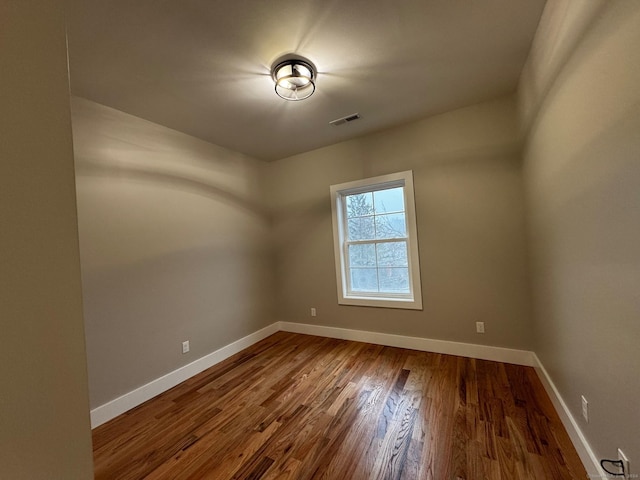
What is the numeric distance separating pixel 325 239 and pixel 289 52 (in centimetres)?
217

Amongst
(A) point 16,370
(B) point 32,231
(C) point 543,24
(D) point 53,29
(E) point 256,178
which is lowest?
(A) point 16,370

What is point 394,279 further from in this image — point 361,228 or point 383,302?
point 361,228

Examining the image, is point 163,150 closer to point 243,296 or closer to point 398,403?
point 243,296

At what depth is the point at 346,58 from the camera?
5.88 feet

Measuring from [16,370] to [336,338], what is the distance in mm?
3179

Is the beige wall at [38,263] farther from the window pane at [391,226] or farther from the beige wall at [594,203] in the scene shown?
the window pane at [391,226]

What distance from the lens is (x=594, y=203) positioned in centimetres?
113

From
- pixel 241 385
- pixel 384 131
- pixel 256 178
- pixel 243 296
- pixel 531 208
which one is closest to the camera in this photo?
pixel 531 208

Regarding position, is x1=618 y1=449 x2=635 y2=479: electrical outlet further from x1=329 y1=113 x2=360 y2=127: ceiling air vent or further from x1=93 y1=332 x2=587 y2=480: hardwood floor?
x1=329 y1=113 x2=360 y2=127: ceiling air vent

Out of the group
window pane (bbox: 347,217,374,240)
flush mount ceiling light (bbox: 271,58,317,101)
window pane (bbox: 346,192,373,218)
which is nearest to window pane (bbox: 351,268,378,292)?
window pane (bbox: 347,217,374,240)

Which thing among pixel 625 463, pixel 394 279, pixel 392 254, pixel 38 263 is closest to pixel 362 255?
pixel 392 254

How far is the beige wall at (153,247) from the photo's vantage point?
2.00m

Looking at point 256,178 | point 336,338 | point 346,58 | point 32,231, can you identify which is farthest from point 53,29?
point 336,338

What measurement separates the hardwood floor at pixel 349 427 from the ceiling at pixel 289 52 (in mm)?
2581
